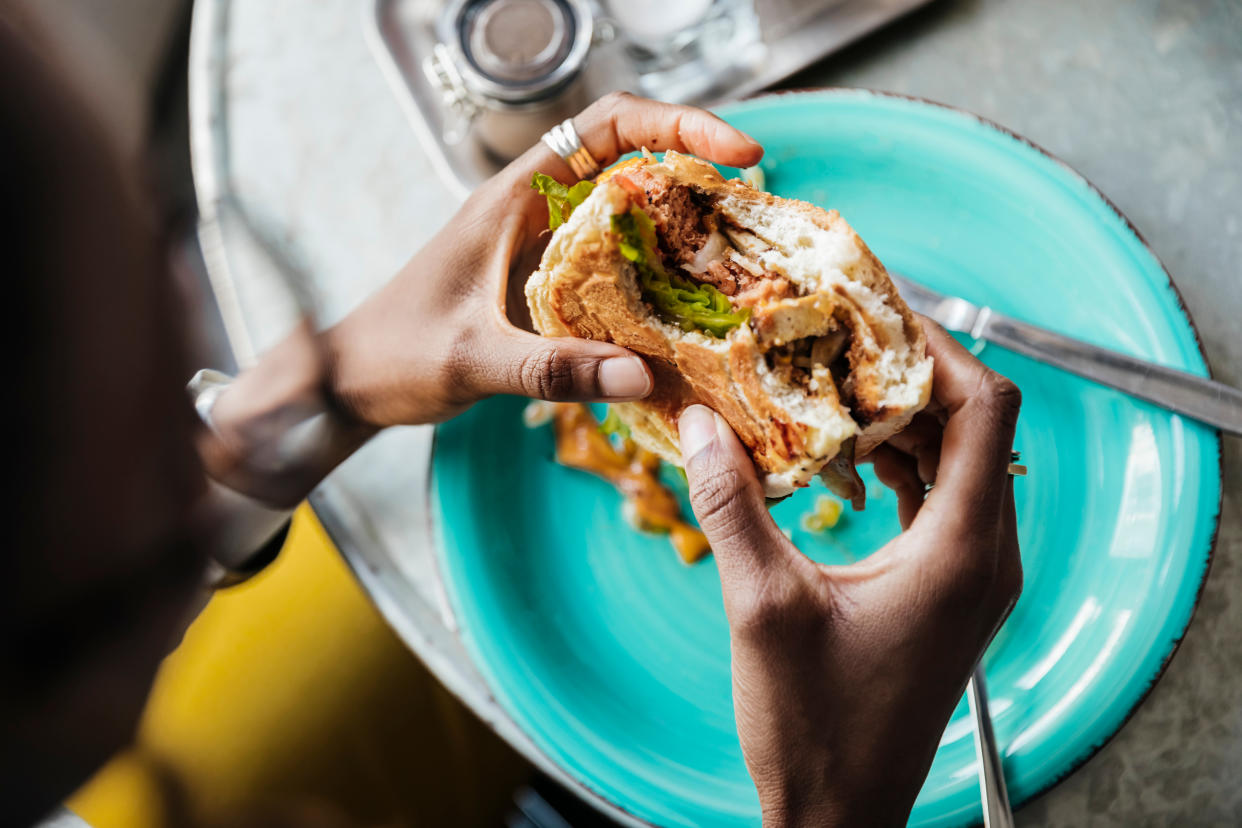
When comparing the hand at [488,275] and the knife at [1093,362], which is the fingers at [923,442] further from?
the hand at [488,275]

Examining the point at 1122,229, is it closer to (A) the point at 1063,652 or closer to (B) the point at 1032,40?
(B) the point at 1032,40

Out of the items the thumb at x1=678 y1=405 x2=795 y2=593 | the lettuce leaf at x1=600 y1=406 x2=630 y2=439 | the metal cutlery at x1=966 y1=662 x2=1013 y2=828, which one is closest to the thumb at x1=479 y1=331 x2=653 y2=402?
the thumb at x1=678 y1=405 x2=795 y2=593

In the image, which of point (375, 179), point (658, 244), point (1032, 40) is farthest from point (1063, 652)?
point (375, 179)

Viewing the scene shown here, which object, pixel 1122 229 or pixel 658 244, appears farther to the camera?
pixel 1122 229

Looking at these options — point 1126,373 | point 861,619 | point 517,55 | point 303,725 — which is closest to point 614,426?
point 861,619

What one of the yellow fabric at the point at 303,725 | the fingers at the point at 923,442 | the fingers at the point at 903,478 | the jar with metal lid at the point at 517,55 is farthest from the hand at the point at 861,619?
the yellow fabric at the point at 303,725
